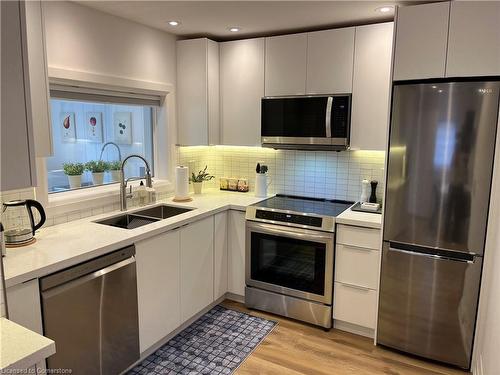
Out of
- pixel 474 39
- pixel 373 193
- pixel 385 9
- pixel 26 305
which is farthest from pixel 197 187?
pixel 474 39

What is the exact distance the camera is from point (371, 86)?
2.96 m

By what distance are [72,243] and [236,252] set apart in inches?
58.8

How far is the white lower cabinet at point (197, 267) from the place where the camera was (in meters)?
2.89

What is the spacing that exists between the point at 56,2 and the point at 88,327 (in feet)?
6.77

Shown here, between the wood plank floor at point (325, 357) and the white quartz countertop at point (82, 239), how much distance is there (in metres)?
0.93

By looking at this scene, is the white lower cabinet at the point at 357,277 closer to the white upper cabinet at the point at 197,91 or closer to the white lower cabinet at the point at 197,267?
the white lower cabinet at the point at 197,267

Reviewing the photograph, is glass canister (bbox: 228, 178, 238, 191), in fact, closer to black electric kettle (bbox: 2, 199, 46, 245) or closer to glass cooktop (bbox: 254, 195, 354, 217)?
glass cooktop (bbox: 254, 195, 354, 217)

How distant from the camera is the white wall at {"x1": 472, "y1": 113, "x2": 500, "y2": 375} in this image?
210 cm

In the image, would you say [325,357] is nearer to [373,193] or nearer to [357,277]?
[357,277]

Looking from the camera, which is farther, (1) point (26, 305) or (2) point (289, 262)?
(2) point (289, 262)

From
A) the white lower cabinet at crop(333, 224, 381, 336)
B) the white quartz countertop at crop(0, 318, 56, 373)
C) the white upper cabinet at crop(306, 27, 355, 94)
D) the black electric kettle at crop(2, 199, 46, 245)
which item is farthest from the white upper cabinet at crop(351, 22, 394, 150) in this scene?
the white quartz countertop at crop(0, 318, 56, 373)

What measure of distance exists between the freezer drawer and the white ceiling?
5.64 ft

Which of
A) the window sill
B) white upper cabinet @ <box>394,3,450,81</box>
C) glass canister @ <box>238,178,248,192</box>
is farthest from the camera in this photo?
glass canister @ <box>238,178,248,192</box>

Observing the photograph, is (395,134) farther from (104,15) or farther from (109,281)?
(104,15)
